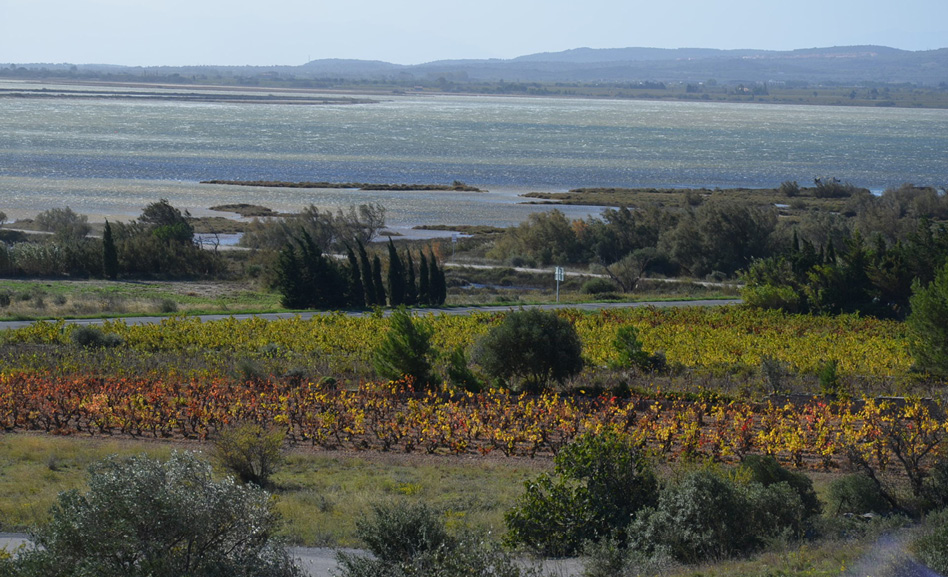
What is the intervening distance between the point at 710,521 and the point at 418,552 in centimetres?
314

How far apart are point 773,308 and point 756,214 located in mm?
22387

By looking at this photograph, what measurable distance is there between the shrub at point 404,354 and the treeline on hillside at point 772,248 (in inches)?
610

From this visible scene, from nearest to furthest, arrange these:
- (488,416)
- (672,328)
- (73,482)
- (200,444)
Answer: (73,482) → (200,444) → (488,416) → (672,328)

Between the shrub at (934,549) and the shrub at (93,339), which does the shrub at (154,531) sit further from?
the shrub at (93,339)

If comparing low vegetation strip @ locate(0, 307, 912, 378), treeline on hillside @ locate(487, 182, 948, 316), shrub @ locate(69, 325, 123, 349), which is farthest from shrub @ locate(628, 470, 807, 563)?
treeline on hillside @ locate(487, 182, 948, 316)

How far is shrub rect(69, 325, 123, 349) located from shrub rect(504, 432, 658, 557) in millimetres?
15071

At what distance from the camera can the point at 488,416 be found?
17.1 metres

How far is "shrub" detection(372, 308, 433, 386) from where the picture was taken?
19.8 m

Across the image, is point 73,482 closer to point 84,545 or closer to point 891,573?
point 84,545

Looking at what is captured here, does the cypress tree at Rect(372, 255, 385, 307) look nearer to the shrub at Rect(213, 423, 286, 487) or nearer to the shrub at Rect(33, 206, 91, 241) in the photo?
the shrub at Rect(213, 423, 286, 487)

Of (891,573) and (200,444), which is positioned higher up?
(891,573)

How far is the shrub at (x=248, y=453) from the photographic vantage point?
43.6 feet

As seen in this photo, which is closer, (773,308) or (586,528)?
(586,528)

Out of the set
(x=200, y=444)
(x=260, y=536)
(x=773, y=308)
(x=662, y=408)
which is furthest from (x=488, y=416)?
(x=773, y=308)
